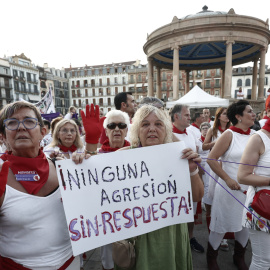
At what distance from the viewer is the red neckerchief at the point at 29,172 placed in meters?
1.26

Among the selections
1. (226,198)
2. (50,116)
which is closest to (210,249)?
(226,198)

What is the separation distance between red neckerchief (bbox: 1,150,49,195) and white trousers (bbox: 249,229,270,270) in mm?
1801

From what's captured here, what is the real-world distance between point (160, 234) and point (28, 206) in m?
0.94

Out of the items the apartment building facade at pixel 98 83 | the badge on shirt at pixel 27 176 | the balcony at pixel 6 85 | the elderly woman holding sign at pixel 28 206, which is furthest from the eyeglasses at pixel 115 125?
the apartment building facade at pixel 98 83

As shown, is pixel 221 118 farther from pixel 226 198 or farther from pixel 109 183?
pixel 109 183

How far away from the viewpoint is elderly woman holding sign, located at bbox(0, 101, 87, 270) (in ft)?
4.01

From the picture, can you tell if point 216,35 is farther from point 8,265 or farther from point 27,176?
point 8,265

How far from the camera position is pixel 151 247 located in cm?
153

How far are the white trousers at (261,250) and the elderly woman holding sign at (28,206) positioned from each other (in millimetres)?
1549

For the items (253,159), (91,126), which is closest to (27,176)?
(91,126)

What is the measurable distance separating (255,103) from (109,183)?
745 inches

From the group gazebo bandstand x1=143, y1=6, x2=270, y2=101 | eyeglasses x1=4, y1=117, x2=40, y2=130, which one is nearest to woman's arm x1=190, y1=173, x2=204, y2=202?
eyeglasses x1=4, y1=117, x2=40, y2=130

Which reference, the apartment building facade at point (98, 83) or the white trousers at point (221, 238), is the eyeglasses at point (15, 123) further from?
the apartment building facade at point (98, 83)

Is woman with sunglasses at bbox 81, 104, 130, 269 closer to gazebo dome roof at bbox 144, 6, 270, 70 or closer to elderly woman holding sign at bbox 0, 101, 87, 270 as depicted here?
elderly woman holding sign at bbox 0, 101, 87, 270
